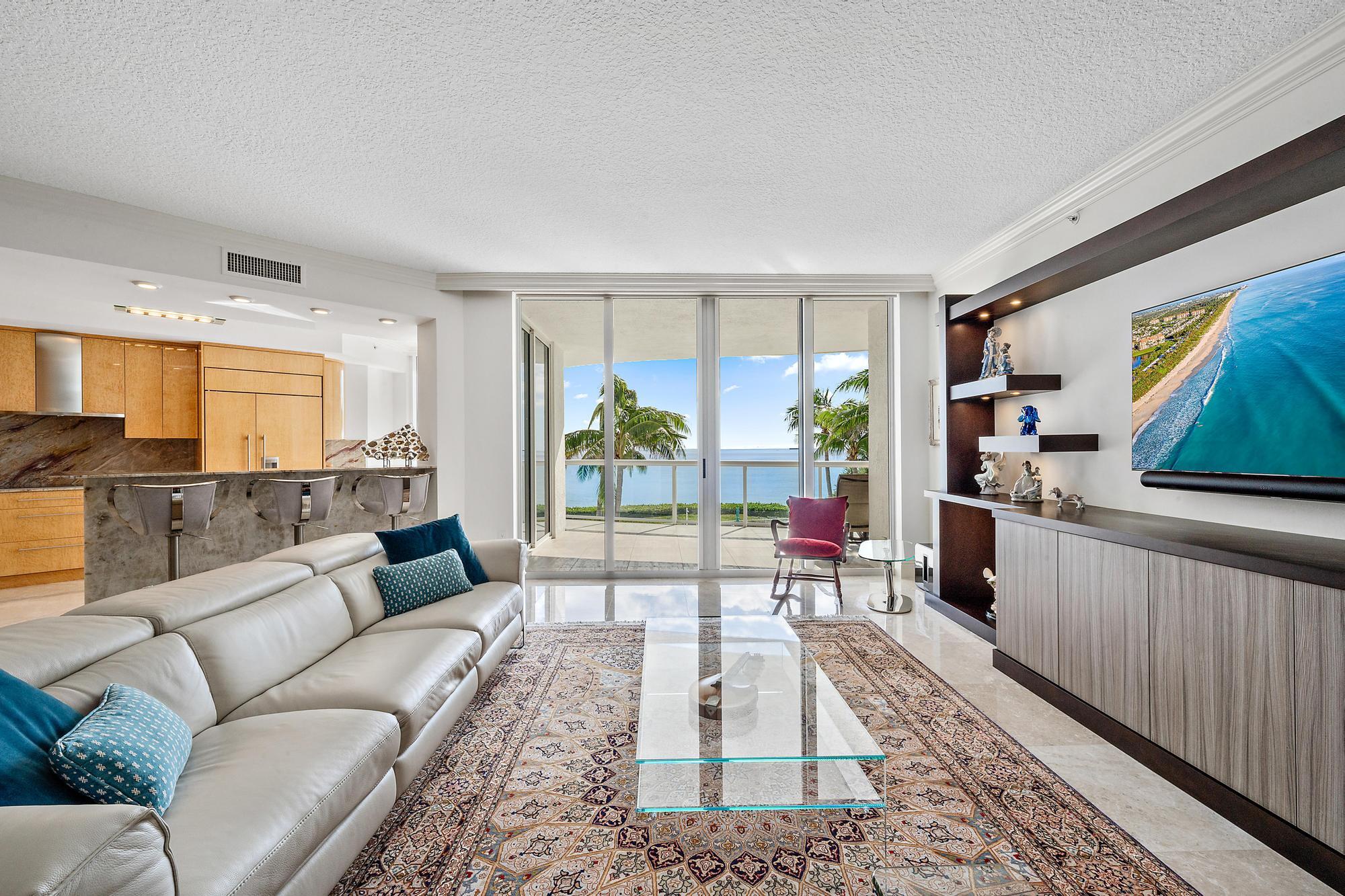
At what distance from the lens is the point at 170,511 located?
3.44 m

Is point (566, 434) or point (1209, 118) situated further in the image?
point (566, 434)

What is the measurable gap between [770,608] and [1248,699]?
8.56 ft

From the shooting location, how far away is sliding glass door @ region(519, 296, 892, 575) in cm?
520

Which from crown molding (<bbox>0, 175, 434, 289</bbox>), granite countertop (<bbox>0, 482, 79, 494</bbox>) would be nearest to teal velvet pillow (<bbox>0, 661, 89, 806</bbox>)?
crown molding (<bbox>0, 175, 434, 289</bbox>)

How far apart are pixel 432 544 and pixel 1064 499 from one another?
357 centimetres

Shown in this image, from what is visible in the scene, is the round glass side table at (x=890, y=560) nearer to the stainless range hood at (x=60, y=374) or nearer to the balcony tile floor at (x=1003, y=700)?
the balcony tile floor at (x=1003, y=700)

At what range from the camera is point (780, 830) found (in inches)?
71.2

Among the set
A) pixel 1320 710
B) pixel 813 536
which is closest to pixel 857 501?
pixel 813 536

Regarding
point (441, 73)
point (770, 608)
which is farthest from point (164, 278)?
point (770, 608)

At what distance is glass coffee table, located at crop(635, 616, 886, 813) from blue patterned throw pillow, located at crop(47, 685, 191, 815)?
1171 mm

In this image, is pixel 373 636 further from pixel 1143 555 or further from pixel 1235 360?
pixel 1235 360

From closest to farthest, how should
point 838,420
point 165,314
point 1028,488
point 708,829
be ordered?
1. point 708,829
2. point 1028,488
3. point 165,314
4. point 838,420

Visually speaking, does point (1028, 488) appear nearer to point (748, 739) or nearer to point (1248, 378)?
point (1248, 378)

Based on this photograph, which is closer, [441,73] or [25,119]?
[441,73]
